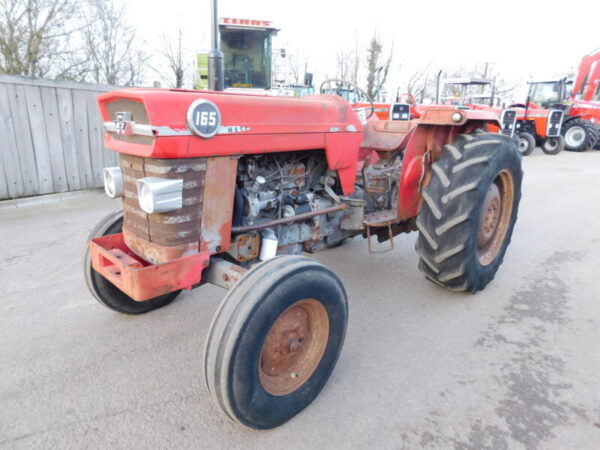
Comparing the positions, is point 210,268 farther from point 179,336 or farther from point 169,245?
point 179,336

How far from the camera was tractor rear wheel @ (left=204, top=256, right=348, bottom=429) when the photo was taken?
1.72 meters

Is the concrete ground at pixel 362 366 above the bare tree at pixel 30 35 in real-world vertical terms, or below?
below

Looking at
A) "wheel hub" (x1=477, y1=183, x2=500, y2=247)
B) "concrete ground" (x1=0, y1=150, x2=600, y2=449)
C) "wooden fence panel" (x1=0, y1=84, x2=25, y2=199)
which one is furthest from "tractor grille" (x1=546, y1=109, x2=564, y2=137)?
"wooden fence panel" (x1=0, y1=84, x2=25, y2=199)

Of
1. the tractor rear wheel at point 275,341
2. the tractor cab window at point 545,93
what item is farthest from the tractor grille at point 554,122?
the tractor rear wheel at point 275,341

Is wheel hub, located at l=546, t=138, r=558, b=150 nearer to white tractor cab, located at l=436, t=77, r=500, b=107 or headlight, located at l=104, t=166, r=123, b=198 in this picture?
white tractor cab, located at l=436, t=77, r=500, b=107

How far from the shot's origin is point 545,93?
15.6 metres

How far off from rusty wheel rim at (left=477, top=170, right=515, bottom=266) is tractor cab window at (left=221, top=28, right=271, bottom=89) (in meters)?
6.21

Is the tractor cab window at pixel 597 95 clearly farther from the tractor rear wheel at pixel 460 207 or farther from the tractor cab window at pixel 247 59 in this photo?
the tractor rear wheel at pixel 460 207

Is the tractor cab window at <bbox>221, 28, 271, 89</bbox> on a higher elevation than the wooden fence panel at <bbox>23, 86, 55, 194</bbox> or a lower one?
higher

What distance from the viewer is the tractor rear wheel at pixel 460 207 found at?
293cm

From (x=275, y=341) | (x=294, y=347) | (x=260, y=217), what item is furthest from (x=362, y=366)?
(x=260, y=217)

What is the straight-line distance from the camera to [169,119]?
1.83 m

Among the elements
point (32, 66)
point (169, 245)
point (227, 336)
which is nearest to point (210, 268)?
point (169, 245)

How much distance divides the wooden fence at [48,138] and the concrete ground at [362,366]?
92.7 inches
